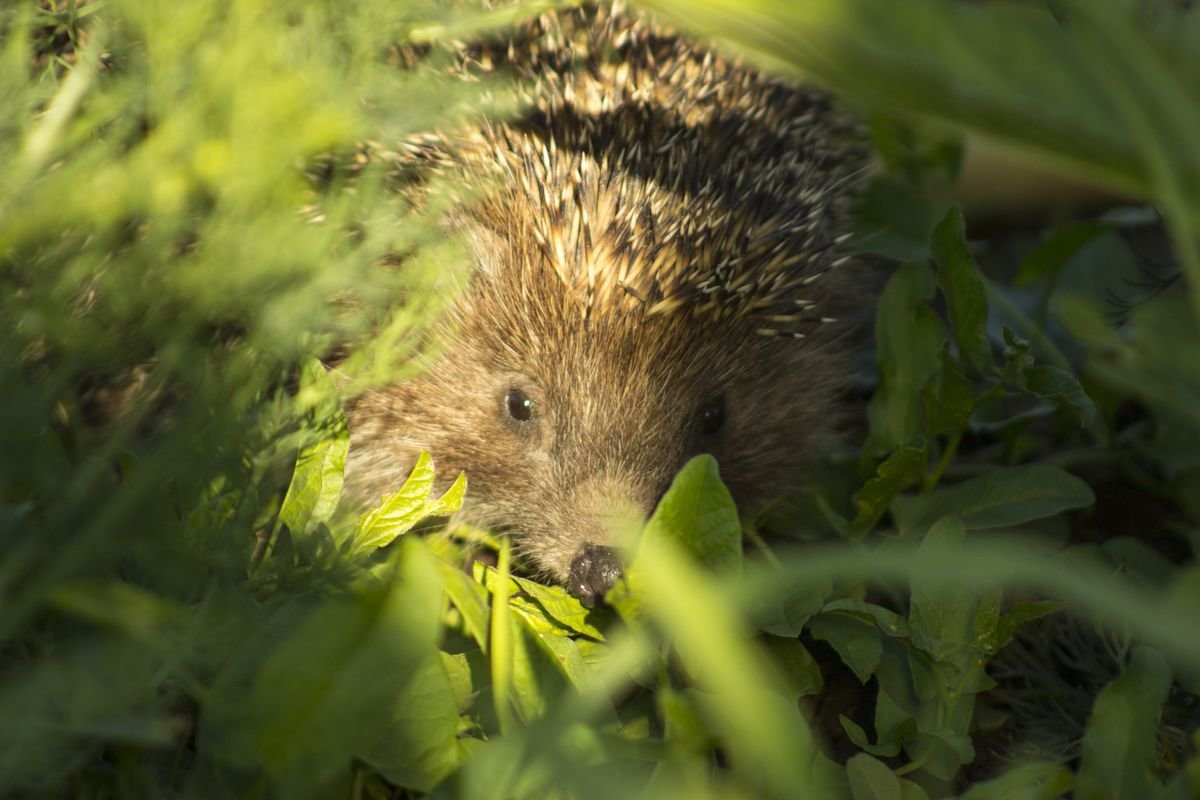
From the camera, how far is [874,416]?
90.5 inches

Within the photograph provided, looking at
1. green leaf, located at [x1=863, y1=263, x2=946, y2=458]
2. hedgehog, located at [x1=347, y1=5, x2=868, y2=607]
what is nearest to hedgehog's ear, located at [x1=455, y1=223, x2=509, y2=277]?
hedgehog, located at [x1=347, y1=5, x2=868, y2=607]

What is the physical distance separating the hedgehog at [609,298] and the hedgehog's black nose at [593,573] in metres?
0.01

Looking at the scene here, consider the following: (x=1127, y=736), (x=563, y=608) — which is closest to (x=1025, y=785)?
(x=1127, y=736)

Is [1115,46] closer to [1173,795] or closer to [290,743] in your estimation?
[1173,795]

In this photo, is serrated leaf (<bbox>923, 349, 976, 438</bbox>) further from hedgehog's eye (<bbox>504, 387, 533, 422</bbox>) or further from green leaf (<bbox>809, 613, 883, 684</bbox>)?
hedgehog's eye (<bbox>504, 387, 533, 422</bbox>)

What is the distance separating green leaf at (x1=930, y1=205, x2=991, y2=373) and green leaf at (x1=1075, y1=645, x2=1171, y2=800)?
27.5 inches

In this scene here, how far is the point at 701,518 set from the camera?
1.71 m

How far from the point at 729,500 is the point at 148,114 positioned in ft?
3.31

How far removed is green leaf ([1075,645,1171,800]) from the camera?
153 cm

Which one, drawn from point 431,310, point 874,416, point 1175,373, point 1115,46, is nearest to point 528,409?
point 431,310

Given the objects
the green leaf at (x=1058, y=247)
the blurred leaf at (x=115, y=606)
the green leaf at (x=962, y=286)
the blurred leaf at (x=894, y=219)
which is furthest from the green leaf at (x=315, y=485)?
the green leaf at (x=1058, y=247)

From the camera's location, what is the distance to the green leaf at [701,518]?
65.9 inches

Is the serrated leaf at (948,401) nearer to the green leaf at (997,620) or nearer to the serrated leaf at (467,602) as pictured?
the green leaf at (997,620)

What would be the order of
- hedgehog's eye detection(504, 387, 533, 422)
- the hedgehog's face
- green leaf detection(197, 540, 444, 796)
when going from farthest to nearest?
hedgehog's eye detection(504, 387, 533, 422) → the hedgehog's face → green leaf detection(197, 540, 444, 796)
